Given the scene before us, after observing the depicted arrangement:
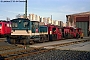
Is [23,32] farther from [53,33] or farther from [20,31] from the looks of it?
[53,33]

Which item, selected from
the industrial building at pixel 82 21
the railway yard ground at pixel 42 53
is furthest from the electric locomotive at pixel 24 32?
the industrial building at pixel 82 21

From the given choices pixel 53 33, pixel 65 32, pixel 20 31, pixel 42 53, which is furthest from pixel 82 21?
pixel 42 53

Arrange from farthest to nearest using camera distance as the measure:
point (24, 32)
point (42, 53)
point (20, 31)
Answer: point (20, 31), point (24, 32), point (42, 53)

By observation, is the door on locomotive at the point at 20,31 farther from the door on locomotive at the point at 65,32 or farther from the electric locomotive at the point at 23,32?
the door on locomotive at the point at 65,32

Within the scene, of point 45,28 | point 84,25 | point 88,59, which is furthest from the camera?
point 84,25

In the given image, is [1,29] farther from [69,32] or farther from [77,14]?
[77,14]

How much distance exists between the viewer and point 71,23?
Answer: 71438mm

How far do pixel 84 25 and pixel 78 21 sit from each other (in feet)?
8.21

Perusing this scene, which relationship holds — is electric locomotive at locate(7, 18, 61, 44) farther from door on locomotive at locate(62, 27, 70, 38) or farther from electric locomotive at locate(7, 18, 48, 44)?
door on locomotive at locate(62, 27, 70, 38)

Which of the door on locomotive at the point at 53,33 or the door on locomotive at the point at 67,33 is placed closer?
the door on locomotive at the point at 53,33

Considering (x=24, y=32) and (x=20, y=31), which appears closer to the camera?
(x=24, y=32)

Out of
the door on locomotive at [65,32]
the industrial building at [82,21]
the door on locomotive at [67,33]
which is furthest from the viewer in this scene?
the industrial building at [82,21]

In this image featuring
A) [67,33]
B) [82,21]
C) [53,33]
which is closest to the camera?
[53,33]

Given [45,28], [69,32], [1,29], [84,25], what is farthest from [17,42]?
[84,25]
